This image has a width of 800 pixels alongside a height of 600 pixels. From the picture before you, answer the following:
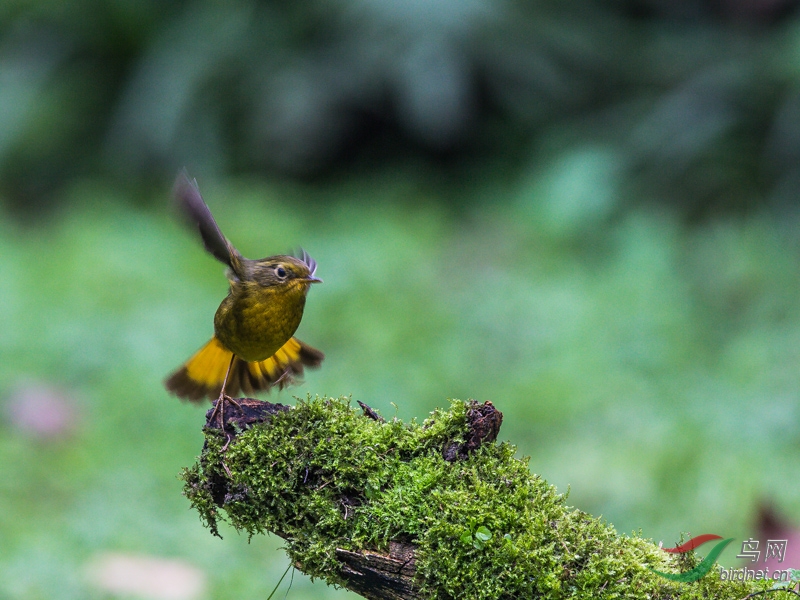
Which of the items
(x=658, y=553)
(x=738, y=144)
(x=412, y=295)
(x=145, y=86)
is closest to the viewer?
(x=658, y=553)

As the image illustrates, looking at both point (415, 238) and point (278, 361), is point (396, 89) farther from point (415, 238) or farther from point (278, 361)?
point (278, 361)

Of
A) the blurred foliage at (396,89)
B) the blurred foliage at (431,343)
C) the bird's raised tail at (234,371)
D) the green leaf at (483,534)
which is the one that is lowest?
the green leaf at (483,534)

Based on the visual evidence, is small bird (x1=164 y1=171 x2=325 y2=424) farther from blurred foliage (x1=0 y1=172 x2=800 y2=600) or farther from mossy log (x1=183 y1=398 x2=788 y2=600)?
blurred foliage (x1=0 y1=172 x2=800 y2=600)

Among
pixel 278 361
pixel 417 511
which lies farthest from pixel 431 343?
pixel 417 511

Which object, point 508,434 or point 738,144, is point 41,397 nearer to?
point 508,434

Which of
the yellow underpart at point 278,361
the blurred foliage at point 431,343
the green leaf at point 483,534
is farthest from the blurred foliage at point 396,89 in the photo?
the green leaf at point 483,534

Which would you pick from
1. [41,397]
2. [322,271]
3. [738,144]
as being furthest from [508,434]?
[738,144]

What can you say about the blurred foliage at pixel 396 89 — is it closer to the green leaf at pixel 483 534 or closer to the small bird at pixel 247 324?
the small bird at pixel 247 324
